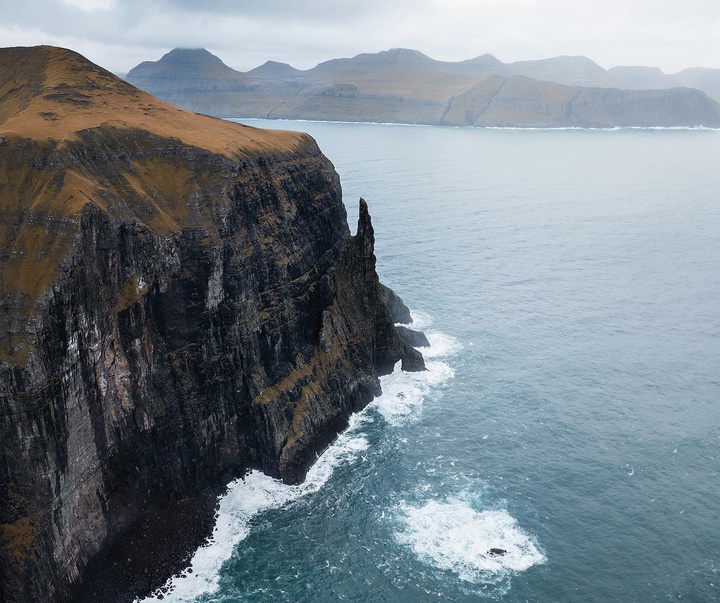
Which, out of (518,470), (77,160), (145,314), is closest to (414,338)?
(518,470)

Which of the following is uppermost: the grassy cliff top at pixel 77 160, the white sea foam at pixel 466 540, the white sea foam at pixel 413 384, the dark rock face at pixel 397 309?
the grassy cliff top at pixel 77 160

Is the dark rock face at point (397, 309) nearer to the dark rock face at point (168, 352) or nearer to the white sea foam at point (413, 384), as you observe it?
the white sea foam at point (413, 384)

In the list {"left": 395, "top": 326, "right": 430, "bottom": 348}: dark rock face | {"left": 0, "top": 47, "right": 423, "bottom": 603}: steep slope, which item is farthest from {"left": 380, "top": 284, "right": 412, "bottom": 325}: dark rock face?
{"left": 0, "top": 47, "right": 423, "bottom": 603}: steep slope

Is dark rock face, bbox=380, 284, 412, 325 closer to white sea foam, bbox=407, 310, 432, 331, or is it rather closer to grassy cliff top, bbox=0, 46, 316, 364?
white sea foam, bbox=407, 310, 432, 331

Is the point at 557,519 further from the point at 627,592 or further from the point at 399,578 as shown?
the point at 399,578

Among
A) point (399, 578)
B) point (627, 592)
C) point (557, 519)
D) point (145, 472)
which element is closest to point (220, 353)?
point (145, 472)

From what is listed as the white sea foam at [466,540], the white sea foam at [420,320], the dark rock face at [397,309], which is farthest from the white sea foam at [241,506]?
the white sea foam at [420,320]
